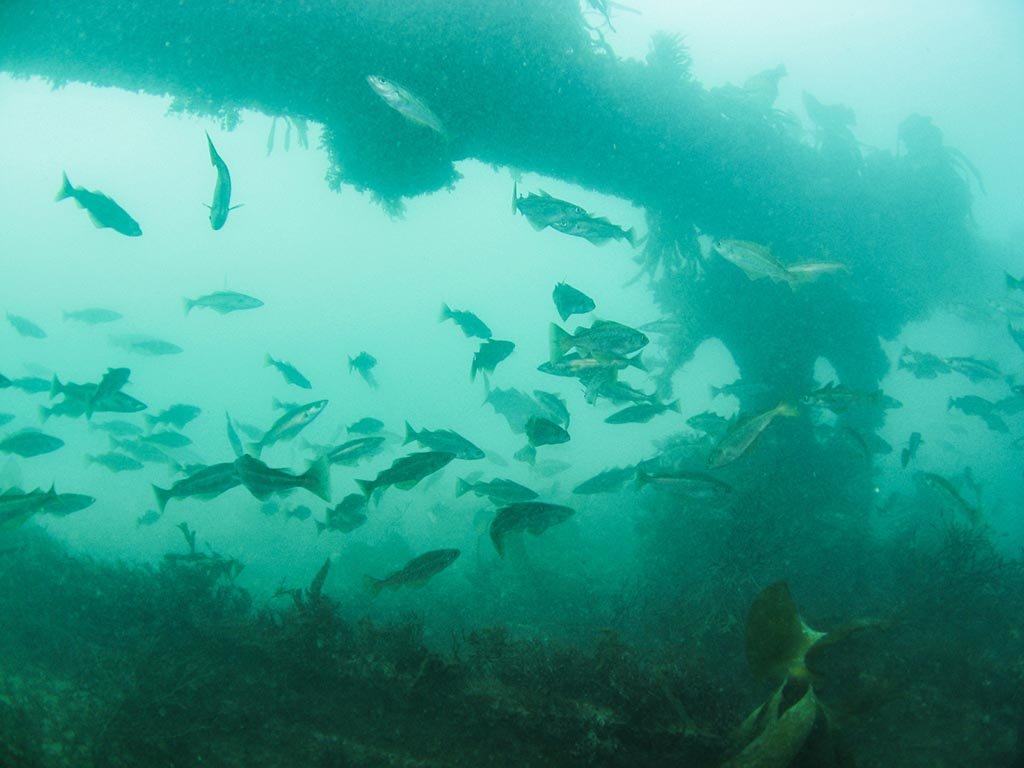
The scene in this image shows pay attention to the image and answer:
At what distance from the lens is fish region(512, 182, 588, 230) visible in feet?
19.5

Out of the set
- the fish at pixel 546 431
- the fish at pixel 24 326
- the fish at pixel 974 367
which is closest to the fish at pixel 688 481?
the fish at pixel 546 431

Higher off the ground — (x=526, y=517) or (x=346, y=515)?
(x=526, y=517)

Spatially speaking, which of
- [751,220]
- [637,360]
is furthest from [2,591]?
[751,220]

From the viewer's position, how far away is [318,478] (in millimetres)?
4832

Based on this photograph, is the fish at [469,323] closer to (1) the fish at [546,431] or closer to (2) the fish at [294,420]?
(1) the fish at [546,431]

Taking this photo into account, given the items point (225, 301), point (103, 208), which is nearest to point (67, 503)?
point (225, 301)

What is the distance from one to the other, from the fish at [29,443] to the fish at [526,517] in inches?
305

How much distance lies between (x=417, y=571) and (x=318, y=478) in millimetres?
1396

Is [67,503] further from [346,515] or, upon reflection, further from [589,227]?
[589,227]

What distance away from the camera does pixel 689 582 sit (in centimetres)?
863

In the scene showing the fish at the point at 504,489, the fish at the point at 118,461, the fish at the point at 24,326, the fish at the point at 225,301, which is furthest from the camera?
the fish at the point at 24,326

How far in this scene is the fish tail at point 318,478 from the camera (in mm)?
4797

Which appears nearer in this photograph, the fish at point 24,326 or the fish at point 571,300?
the fish at point 571,300

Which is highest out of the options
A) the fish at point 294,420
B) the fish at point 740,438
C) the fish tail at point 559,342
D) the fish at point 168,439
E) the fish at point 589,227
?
the fish at point 589,227
